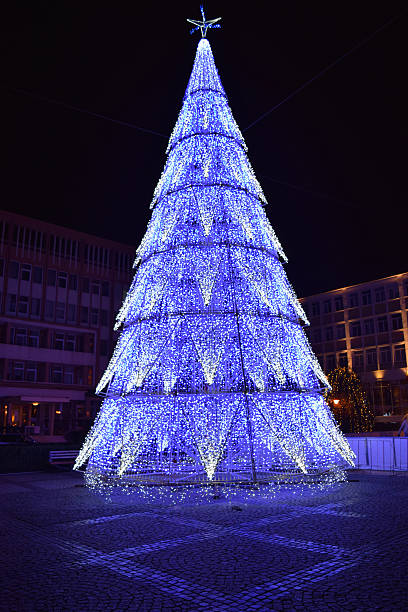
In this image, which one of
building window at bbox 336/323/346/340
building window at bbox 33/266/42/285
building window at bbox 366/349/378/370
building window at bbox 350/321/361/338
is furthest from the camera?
building window at bbox 336/323/346/340

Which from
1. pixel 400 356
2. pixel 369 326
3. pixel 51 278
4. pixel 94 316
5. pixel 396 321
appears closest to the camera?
pixel 51 278

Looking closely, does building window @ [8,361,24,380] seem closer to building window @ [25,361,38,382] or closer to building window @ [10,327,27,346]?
building window @ [25,361,38,382]

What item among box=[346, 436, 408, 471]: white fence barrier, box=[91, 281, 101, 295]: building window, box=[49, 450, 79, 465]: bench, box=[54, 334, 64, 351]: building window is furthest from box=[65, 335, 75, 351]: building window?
box=[346, 436, 408, 471]: white fence barrier

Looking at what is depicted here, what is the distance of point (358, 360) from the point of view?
2480 inches

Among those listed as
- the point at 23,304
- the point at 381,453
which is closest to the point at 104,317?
the point at 23,304

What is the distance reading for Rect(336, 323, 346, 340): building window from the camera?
65.7m

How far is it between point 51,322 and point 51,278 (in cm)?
461

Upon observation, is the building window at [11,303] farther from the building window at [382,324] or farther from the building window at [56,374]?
the building window at [382,324]

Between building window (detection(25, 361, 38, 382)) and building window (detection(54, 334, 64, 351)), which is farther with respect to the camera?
building window (detection(54, 334, 64, 351))

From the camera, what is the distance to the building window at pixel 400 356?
56688 millimetres

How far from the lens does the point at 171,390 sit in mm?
12523

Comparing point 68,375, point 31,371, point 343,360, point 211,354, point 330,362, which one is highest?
point 343,360

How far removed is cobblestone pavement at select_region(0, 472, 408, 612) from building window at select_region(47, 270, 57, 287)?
122 feet

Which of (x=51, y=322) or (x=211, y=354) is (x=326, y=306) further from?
(x=211, y=354)
